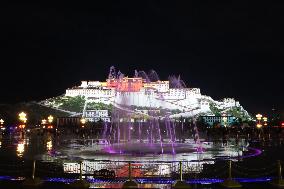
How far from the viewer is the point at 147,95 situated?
130 metres

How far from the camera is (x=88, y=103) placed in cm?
12950

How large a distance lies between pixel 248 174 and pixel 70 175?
737 cm

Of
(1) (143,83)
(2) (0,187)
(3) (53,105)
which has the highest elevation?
(1) (143,83)


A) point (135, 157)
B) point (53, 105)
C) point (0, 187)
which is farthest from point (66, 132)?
point (53, 105)

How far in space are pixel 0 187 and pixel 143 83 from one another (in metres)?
124

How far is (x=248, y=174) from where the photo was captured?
16.4 m

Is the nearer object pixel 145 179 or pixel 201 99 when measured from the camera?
pixel 145 179

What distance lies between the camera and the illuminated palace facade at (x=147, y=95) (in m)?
130

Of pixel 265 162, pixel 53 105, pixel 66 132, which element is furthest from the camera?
pixel 53 105

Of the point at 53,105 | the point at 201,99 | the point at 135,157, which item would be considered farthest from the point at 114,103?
the point at 135,157

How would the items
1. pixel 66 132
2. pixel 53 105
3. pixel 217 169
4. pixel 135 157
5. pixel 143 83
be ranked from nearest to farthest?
pixel 217 169
pixel 135 157
pixel 66 132
pixel 53 105
pixel 143 83

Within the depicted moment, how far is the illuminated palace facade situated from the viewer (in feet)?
425

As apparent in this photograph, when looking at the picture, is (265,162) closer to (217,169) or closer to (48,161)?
(217,169)

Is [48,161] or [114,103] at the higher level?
[114,103]
